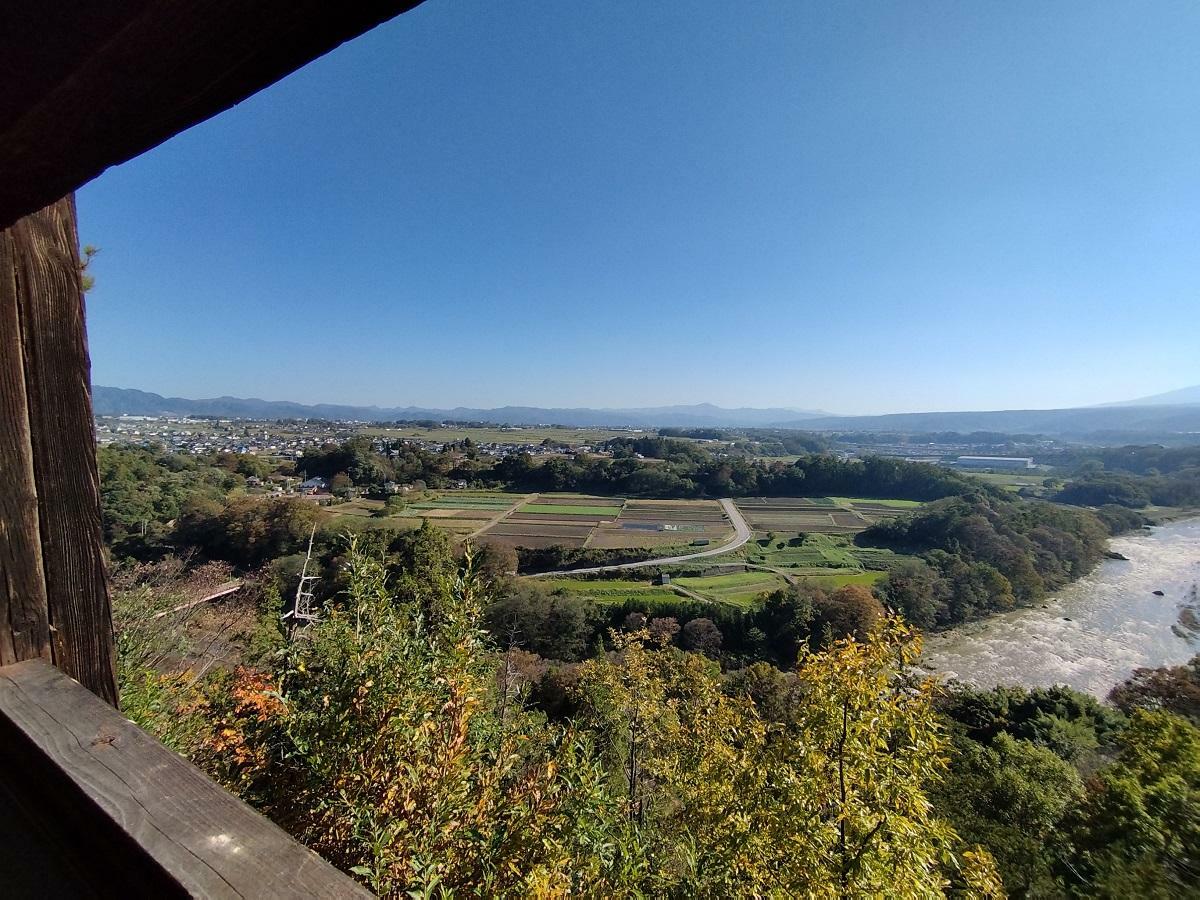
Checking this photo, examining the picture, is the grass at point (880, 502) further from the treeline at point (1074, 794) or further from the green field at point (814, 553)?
the treeline at point (1074, 794)

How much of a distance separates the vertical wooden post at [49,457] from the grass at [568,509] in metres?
49.0

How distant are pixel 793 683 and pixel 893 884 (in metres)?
16.9

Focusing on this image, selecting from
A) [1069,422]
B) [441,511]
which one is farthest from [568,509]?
[1069,422]

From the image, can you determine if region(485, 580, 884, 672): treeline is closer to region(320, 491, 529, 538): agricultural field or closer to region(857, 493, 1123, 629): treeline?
region(857, 493, 1123, 629): treeline

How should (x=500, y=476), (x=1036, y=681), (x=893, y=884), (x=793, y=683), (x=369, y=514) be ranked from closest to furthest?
(x=893, y=884) → (x=793, y=683) → (x=1036, y=681) → (x=369, y=514) → (x=500, y=476)

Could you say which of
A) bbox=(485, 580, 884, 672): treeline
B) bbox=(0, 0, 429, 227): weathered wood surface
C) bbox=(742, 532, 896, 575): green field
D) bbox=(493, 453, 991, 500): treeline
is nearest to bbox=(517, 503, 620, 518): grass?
bbox=(493, 453, 991, 500): treeline

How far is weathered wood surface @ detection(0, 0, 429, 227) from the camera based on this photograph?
16.1 inches

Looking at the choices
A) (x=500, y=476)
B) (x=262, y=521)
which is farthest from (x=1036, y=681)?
(x=500, y=476)

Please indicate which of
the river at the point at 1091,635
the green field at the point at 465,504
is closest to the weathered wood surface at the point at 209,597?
the river at the point at 1091,635

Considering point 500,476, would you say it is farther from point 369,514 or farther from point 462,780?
point 462,780

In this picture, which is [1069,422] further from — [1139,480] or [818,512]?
[818,512]

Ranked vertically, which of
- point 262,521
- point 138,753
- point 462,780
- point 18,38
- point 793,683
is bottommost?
point 793,683

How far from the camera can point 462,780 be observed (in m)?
3.10

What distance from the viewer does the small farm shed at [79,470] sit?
45cm
